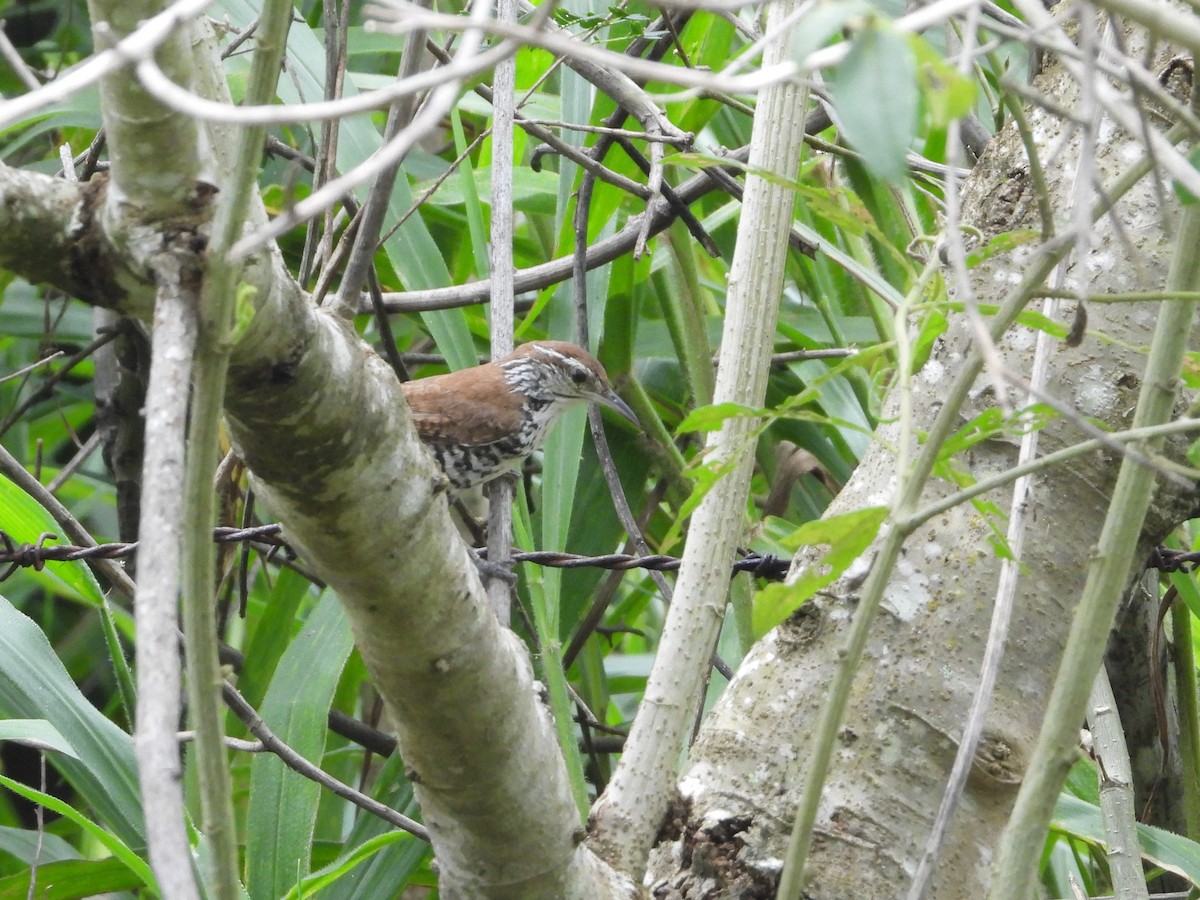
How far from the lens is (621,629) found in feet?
13.9

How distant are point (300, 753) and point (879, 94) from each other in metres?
2.57

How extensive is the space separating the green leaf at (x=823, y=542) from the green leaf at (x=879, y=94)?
1.56ft

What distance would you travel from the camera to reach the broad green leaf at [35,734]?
7.81ft

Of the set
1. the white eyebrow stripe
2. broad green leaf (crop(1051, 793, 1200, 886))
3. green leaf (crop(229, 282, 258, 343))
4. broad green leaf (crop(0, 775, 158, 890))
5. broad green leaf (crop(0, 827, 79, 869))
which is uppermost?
the white eyebrow stripe

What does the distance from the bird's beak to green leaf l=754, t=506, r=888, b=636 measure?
257 centimetres

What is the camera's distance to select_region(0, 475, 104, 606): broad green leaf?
273 centimetres

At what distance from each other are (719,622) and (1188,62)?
1.25m

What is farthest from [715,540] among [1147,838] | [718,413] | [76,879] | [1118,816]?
[76,879]

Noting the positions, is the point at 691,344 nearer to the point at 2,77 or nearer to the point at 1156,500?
the point at 1156,500

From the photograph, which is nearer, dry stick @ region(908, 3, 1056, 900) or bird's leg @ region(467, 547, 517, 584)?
dry stick @ region(908, 3, 1056, 900)

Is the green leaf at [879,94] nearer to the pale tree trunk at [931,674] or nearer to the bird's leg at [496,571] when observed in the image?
the pale tree trunk at [931,674]

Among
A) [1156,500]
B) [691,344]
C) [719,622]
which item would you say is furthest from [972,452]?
[691,344]

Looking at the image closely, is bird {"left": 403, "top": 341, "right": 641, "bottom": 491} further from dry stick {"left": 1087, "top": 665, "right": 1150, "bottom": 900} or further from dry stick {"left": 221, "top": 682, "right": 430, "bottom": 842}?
dry stick {"left": 1087, "top": 665, "right": 1150, "bottom": 900}

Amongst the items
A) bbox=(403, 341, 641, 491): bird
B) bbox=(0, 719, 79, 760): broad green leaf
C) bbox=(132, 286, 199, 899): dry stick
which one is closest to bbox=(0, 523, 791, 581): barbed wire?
bbox=(0, 719, 79, 760): broad green leaf
